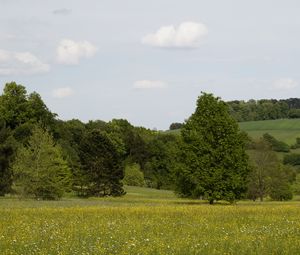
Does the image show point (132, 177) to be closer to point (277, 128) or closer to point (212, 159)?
point (277, 128)

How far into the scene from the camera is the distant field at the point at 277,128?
16038 cm

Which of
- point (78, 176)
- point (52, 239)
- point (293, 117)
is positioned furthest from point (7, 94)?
point (293, 117)

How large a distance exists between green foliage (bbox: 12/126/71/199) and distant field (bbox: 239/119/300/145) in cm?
10784

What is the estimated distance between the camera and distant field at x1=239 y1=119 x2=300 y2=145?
160375 mm

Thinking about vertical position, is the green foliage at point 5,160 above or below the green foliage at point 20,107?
below

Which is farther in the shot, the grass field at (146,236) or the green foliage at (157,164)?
the green foliage at (157,164)

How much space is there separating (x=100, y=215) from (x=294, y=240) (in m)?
11.9

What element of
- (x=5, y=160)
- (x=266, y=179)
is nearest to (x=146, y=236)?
(x=5, y=160)

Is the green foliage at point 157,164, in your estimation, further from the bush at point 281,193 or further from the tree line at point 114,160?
the bush at point 281,193

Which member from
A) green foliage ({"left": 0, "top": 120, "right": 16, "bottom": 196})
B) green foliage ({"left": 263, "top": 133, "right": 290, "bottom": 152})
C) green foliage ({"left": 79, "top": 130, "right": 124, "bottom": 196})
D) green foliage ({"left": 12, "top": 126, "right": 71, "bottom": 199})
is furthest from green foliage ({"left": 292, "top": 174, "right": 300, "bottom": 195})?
green foliage ({"left": 12, "top": 126, "right": 71, "bottom": 199})

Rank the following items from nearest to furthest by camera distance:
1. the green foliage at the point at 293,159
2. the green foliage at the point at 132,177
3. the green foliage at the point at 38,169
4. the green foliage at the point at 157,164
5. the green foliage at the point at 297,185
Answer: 1. the green foliage at the point at 38,169
2. the green foliage at the point at 297,185
3. the green foliage at the point at 132,177
4. the green foliage at the point at 157,164
5. the green foliage at the point at 293,159

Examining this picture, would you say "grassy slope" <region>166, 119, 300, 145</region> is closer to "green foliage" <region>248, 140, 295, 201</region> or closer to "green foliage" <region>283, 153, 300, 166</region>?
"green foliage" <region>283, 153, 300, 166</region>

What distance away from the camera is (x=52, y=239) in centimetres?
1620

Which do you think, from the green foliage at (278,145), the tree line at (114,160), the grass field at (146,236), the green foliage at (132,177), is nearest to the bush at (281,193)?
the tree line at (114,160)
